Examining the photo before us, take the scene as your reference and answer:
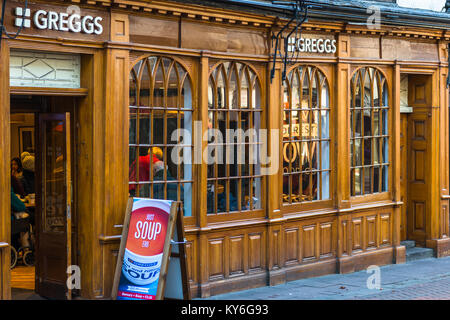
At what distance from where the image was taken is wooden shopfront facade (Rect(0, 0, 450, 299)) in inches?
366

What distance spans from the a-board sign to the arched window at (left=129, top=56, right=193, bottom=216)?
0.67 m

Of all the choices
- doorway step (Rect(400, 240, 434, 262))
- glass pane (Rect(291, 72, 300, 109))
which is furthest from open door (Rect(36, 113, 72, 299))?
doorway step (Rect(400, 240, 434, 262))

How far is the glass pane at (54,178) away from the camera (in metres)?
9.52

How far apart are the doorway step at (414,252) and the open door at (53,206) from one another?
22.3 feet

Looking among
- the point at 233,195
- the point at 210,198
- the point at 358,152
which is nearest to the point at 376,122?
the point at 358,152

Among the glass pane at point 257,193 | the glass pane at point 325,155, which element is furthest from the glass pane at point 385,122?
the glass pane at point 257,193

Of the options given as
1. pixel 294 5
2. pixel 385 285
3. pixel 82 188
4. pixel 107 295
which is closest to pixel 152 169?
pixel 82 188

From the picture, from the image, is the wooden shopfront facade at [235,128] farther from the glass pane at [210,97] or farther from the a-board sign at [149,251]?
the a-board sign at [149,251]

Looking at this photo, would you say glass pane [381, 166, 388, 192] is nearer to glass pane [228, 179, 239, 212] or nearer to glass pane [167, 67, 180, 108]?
glass pane [228, 179, 239, 212]

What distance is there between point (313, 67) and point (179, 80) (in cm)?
279

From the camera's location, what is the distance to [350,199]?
12.7 m

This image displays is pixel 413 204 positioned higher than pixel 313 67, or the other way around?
pixel 313 67

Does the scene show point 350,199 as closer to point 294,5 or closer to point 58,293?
point 294,5

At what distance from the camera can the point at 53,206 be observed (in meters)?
9.80
